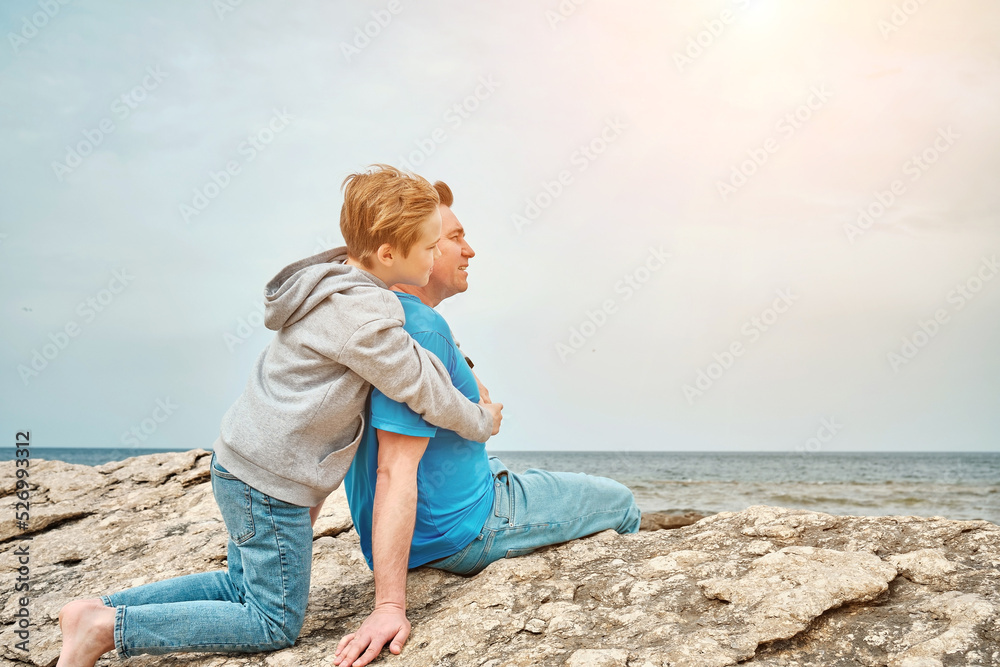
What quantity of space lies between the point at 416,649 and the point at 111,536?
274 cm

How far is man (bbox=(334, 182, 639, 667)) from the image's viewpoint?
2.04 meters

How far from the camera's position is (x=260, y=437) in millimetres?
2043

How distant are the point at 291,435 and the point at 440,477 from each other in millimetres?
556

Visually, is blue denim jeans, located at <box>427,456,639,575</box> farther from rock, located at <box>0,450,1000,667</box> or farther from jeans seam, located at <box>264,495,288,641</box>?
jeans seam, located at <box>264,495,288,641</box>

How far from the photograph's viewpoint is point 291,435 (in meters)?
2.04

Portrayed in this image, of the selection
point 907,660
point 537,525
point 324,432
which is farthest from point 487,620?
point 907,660

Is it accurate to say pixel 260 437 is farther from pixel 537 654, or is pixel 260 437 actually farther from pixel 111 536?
pixel 111 536

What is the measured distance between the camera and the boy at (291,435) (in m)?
1.98

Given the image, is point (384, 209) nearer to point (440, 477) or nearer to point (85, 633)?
point (440, 477)

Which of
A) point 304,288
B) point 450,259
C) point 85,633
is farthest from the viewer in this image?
point 450,259

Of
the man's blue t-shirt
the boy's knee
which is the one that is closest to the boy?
the man's blue t-shirt

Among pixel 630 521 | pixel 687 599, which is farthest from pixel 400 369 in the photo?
pixel 630 521

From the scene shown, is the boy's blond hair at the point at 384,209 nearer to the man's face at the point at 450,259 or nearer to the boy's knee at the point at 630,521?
the man's face at the point at 450,259

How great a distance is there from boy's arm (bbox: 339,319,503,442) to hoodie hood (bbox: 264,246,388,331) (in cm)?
20
